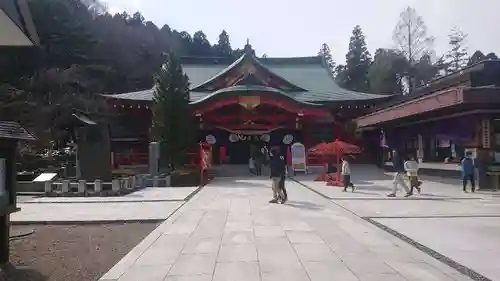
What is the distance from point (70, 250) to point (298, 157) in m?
17.9

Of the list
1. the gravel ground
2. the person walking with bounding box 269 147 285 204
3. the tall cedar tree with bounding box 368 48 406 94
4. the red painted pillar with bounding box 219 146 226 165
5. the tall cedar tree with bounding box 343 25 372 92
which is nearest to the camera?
the gravel ground

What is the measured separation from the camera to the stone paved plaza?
5594mm

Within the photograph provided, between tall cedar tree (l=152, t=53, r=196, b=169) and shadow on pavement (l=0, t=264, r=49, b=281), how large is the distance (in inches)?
613

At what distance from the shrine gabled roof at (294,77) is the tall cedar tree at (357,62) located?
26931mm

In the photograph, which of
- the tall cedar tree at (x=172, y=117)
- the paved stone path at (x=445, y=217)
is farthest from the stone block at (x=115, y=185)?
the paved stone path at (x=445, y=217)

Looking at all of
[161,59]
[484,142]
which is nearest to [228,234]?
[484,142]

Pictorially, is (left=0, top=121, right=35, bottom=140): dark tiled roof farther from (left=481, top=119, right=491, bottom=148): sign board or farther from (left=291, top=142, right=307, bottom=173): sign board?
(left=291, top=142, right=307, bottom=173): sign board

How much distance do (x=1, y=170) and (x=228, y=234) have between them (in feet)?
12.7

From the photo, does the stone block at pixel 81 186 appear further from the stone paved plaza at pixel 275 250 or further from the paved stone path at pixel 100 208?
the stone paved plaza at pixel 275 250

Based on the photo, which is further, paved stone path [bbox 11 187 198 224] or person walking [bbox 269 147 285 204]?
person walking [bbox 269 147 285 204]

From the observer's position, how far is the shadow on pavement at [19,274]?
5.55 m

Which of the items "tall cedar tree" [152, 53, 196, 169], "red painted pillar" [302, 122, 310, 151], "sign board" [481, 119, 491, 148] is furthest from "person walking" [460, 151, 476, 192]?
"red painted pillar" [302, 122, 310, 151]

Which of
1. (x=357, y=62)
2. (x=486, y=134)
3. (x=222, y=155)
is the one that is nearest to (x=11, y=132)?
(x=486, y=134)

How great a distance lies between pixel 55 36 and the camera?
133 ft
